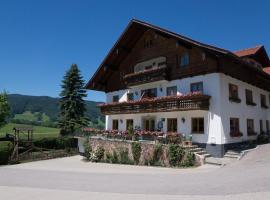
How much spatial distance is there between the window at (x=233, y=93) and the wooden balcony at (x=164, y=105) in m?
2.60

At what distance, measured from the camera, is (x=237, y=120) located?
2267 centimetres

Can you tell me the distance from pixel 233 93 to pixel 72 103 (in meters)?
27.1

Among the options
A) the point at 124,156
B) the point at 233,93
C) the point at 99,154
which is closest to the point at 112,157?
the point at 124,156

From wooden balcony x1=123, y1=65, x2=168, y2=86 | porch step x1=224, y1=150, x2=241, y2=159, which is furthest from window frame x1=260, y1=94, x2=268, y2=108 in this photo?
wooden balcony x1=123, y1=65, x2=168, y2=86

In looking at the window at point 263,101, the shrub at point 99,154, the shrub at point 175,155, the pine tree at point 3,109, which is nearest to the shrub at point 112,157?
the shrub at point 99,154

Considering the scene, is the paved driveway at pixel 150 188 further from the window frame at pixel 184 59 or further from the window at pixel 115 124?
the window at pixel 115 124

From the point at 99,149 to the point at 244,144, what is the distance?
12.7 m

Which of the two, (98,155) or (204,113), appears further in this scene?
(98,155)

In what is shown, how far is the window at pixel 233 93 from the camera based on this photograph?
868 inches

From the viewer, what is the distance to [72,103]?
141 ft

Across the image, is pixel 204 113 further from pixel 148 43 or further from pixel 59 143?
Result: pixel 59 143

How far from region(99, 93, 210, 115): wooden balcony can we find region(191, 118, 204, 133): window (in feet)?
4.99

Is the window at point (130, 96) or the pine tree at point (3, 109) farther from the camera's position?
the pine tree at point (3, 109)

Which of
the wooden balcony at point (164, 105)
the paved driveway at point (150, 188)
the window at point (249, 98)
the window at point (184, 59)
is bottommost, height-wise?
the paved driveway at point (150, 188)
